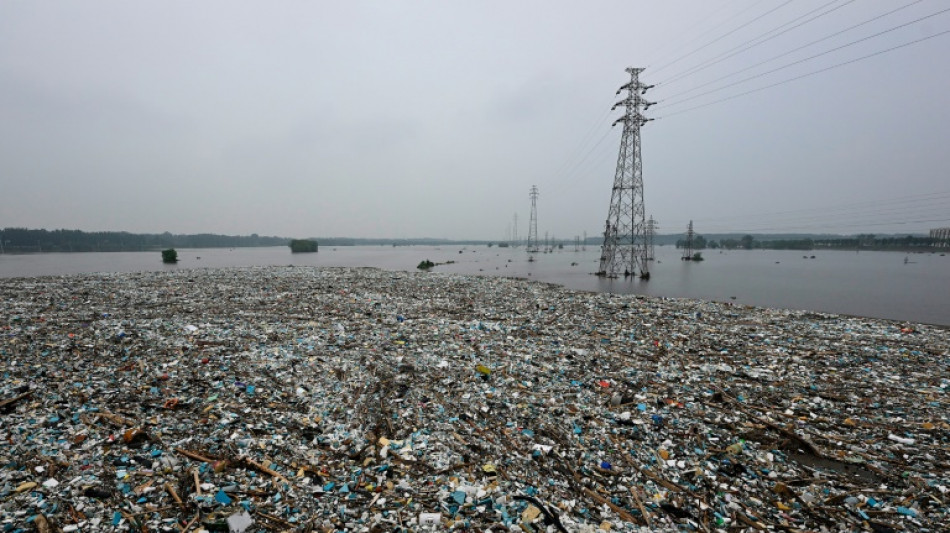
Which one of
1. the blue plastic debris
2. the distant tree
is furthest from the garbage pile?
A: the distant tree

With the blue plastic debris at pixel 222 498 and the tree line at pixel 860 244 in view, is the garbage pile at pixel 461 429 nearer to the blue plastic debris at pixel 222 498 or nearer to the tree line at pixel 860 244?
the blue plastic debris at pixel 222 498

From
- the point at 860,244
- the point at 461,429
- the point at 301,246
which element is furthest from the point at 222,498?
the point at 860,244

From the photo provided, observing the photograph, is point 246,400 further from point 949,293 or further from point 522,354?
point 949,293

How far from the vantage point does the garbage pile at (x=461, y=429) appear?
363 centimetres

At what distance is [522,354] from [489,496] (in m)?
4.52

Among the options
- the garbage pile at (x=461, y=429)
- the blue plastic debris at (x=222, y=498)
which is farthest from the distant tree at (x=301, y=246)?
the blue plastic debris at (x=222, y=498)

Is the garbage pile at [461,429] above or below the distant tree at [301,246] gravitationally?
below

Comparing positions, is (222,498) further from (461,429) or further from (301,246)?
(301,246)

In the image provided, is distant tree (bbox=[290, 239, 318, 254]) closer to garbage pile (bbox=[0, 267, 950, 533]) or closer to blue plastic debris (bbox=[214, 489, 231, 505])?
garbage pile (bbox=[0, 267, 950, 533])

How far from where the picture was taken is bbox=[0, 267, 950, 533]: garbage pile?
11.9ft

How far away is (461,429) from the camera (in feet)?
17.0

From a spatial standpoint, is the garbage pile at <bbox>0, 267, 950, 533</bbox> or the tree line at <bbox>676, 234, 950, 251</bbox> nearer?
the garbage pile at <bbox>0, 267, 950, 533</bbox>

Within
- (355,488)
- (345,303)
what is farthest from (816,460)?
(345,303)

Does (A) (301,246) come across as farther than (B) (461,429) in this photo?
Yes
